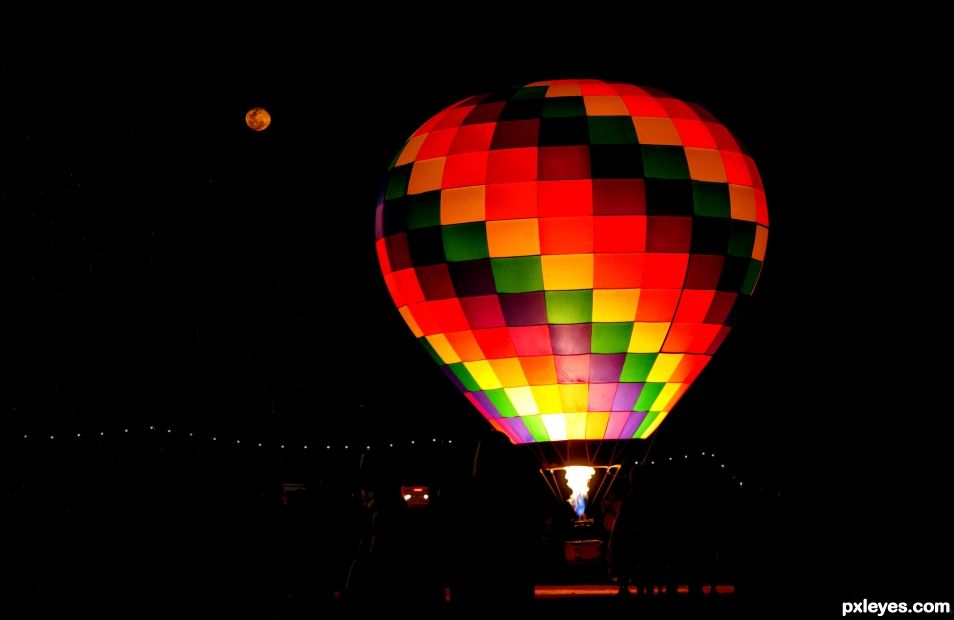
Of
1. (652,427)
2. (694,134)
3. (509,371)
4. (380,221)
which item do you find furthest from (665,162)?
(380,221)

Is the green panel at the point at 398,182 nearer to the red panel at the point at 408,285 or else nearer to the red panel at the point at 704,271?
the red panel at the point at 408,285

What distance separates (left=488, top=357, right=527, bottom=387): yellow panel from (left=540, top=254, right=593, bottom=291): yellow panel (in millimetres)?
522

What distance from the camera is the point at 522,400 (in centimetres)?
812

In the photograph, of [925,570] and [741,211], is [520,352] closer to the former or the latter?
[741,211]

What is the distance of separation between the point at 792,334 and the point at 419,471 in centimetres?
458

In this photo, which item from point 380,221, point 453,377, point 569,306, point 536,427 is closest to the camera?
point 569,306

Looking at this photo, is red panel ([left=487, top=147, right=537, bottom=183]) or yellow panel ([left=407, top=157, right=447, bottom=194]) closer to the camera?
red panel ([left=487, top=147, right=537, bottom=183])

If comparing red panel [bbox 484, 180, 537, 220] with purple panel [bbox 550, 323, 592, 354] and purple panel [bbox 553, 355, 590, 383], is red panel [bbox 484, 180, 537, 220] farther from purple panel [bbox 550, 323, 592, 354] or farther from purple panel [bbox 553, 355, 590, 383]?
purple panel [bbox 553, 355, 590, 383]

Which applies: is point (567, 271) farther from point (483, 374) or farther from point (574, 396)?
point (483, 374)

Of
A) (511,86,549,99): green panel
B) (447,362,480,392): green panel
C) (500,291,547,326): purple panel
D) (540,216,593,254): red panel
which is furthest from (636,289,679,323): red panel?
(511,86,549,99): green panel

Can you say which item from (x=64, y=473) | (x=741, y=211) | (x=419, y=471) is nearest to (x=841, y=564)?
(x=741, y=211)

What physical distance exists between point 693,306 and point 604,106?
1.30 meters

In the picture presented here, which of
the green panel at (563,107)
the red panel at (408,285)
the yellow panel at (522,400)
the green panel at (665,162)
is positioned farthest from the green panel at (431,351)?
the green panel at (665,162)

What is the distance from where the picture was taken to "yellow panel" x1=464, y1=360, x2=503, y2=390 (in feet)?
27.0
